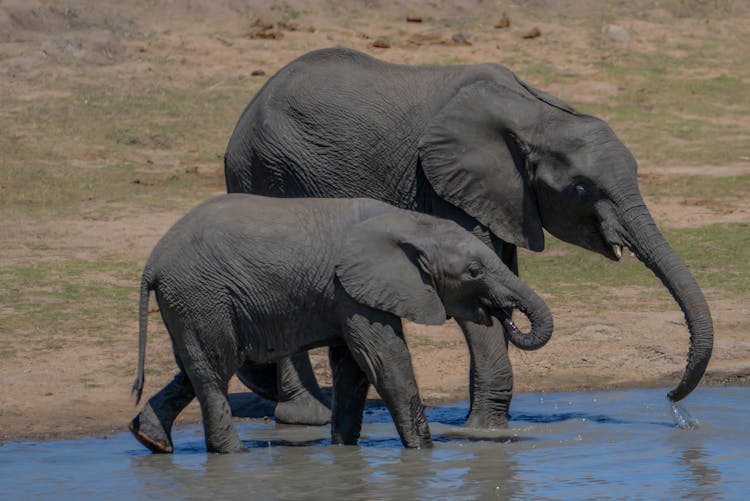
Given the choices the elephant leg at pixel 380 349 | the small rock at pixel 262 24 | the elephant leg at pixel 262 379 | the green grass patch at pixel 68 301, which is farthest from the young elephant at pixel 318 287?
the small rock at pixel 262 24

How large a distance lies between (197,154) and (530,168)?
8382 millimetres

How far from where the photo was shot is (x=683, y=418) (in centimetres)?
890

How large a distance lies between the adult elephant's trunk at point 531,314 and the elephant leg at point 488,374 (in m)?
0.92

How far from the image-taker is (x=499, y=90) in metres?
Answer: 8.84

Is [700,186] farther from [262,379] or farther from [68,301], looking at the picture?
[262,379]

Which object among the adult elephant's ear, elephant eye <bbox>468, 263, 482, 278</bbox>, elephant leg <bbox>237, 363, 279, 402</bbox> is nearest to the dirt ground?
elephant leg <bbox>237, 363, 279, 402</bbox>

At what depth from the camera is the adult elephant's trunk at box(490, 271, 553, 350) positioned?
24.4ft

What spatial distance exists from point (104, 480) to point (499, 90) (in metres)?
3.07

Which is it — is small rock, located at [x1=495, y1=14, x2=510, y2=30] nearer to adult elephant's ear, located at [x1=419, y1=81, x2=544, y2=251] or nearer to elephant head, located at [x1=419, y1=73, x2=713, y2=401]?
elephant head, located at [x1=419, y1=73, x2=713, y2=401]

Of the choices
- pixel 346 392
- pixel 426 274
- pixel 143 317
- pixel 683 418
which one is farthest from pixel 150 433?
pixel 683 418

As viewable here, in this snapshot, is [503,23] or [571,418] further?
[503,23]

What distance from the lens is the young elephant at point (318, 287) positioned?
7586 mm

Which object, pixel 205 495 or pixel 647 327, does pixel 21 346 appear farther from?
pixel 647 327

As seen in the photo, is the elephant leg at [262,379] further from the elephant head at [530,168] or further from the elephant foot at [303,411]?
the elephant head at [530,168]
